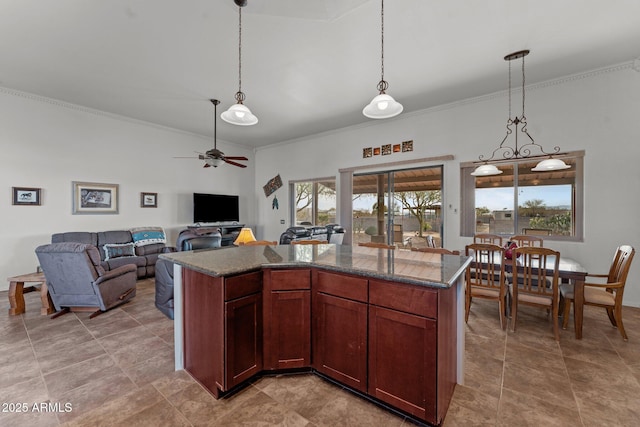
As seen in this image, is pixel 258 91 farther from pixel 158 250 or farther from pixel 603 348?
pixel 603 348

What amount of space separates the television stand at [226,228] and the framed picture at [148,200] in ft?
3.14

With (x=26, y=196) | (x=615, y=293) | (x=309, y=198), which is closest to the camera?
(x=615, y=293)

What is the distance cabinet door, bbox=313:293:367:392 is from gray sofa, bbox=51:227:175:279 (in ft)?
14.3

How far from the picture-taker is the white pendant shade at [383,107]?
2.29 m

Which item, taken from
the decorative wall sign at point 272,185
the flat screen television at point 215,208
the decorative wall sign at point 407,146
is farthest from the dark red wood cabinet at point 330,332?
the decorative wall sign at point 272,185

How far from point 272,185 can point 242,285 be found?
6.16 metres

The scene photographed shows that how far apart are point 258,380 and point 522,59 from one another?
4.71 metres

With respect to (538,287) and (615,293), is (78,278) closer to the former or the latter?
(538,287)

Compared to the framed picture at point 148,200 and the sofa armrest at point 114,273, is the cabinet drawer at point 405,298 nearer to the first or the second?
the sofa armrest at point 114,273

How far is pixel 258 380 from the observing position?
2047 millimetres

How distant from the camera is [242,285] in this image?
6.05 ft

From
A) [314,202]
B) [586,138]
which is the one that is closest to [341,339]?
[586,138]

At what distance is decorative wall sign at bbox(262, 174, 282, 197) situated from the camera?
25.1ft

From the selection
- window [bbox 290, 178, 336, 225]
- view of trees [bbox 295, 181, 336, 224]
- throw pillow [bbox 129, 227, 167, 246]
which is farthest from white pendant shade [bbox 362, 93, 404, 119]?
throw pillow [bbox 129, 227, 167, 246]
